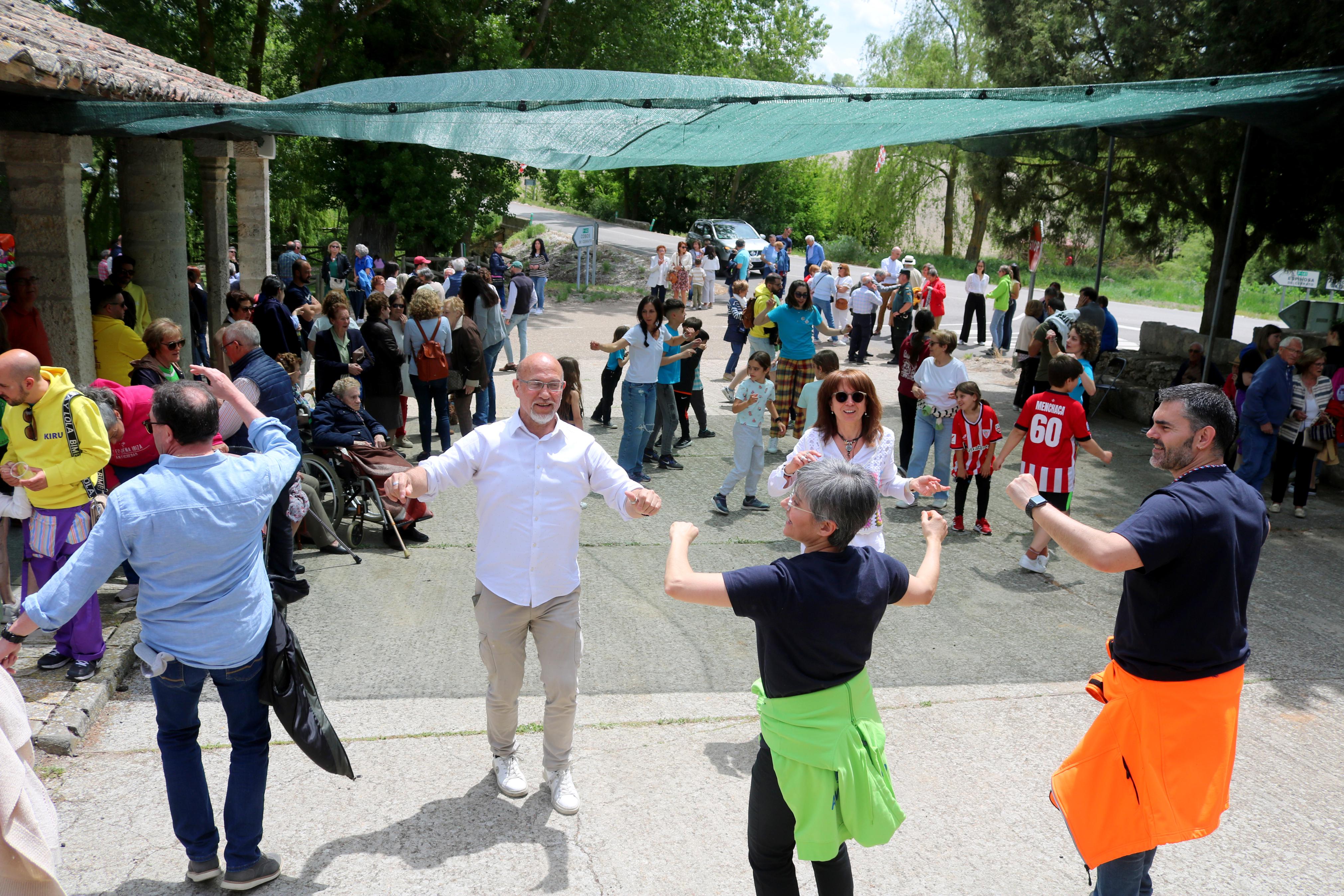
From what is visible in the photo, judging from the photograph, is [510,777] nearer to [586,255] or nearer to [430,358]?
[430,358]

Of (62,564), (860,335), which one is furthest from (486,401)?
(860,335)

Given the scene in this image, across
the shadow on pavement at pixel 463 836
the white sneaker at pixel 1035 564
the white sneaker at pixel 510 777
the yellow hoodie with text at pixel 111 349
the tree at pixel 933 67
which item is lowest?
the shadow on pavement at pixel 463 836

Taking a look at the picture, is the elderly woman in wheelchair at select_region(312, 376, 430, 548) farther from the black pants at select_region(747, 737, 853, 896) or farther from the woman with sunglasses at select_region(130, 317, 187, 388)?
A: the black pants at select_region(747, 737, 853, 896)

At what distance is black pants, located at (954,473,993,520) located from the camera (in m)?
8.09

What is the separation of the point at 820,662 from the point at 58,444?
396cm

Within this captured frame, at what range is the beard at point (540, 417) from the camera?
3.88 metres

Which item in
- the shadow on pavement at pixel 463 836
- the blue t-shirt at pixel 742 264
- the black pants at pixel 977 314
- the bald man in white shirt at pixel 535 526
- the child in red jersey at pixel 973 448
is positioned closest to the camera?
the shadow on pavement at pixel 463 836

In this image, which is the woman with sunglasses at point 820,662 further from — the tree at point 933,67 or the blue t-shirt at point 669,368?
the tree at point 933,67

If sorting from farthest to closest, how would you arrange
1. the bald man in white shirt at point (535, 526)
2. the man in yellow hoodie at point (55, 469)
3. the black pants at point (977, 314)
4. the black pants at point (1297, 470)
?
the black pants at point (977, 314)
the black pants at point (1297, 470)
the man in yellow hoodie at point (55, 469)
the bald man in white shirt at point (535, 526)

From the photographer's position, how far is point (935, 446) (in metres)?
8.87

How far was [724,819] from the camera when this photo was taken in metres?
4.01

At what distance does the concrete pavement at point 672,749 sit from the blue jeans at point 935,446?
1.24m

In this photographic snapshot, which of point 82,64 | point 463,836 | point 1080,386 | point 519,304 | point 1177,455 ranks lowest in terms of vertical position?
point 463,836

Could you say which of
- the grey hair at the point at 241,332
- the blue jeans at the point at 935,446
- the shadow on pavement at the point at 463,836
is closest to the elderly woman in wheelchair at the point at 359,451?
the grey hair at the point at 241,332
